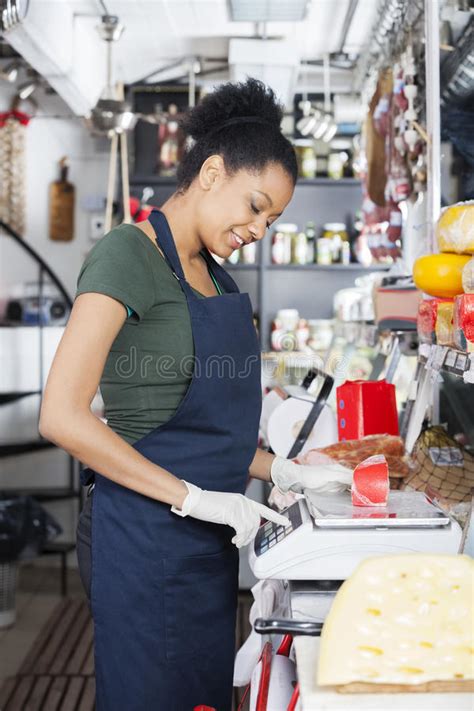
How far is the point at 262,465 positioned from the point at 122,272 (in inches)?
27.4

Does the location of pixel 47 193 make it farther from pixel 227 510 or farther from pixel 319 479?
pixel 227 510

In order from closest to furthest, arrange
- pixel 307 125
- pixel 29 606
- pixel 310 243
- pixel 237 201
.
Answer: pixel 237 201 < pixel 29 606 < pixel 307 125 < pixel 310 243

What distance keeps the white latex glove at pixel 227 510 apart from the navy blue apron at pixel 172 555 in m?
0.10

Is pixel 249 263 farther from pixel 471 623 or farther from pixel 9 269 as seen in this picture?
pixel 471 623

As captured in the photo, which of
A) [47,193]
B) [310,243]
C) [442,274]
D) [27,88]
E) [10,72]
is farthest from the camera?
[47,193]

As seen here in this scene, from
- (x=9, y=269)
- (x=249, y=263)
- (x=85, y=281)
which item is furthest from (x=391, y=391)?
(x=9, y=269)

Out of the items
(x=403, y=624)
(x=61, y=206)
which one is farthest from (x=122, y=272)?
(x=61, y=206)

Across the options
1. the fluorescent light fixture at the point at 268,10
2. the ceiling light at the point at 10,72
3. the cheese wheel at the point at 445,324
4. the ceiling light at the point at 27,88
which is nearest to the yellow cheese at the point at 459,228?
the cheese wheel at the point at 445,324

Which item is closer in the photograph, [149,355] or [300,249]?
[149,355]

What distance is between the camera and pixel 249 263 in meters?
6.09

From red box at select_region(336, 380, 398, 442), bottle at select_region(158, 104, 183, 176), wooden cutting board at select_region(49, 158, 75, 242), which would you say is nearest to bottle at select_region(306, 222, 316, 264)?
bottle at select_region(158, 104, 183, 176)

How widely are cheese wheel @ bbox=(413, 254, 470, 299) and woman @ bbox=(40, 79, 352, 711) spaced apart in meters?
0.44

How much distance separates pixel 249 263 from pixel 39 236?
1.60 metres

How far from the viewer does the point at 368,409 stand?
8.12 ft
